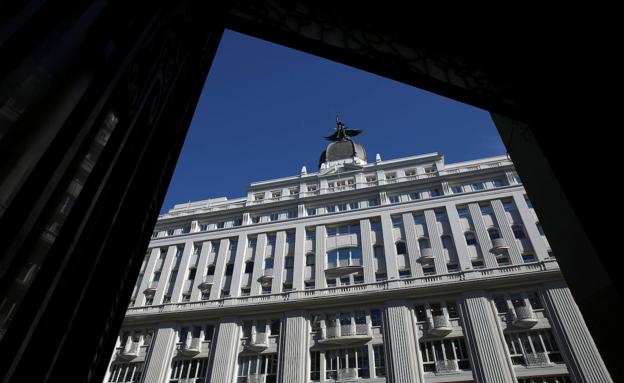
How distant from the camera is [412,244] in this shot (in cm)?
2730

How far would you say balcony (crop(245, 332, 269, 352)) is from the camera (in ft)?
79.7

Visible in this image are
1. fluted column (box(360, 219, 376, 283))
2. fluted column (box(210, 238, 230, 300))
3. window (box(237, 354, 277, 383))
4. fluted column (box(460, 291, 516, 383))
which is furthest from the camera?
fluted column (box(210, 238, 230, 300))

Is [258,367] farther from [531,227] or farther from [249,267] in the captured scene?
[531,227]

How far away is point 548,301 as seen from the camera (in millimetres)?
21422

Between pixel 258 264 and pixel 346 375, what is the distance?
11325 millimetres

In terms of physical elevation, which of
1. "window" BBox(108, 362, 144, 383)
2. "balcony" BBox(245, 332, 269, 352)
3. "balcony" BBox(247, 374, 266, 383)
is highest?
"balcony" BBox(245, 332, 269, 352)

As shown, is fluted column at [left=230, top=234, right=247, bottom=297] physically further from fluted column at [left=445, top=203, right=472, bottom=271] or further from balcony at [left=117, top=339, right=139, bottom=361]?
fluted column at [left=445, top=203, right=472, bottom=271]

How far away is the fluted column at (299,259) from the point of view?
27281 millimetres

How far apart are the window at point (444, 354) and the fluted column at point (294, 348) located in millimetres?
7532

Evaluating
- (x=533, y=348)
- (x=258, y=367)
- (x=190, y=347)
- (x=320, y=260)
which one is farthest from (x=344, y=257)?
(x=533, y=348)

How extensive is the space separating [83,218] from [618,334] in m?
4.24

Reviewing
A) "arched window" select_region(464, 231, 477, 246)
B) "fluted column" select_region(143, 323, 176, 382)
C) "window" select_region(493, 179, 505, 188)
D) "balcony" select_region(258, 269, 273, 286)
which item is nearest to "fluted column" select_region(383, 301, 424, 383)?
"arched window" select_region(464, 231, 477, 246)

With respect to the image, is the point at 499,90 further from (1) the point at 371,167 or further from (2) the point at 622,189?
(1) the point at 371,167

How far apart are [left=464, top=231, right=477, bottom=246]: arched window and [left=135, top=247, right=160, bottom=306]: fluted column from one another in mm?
26326
